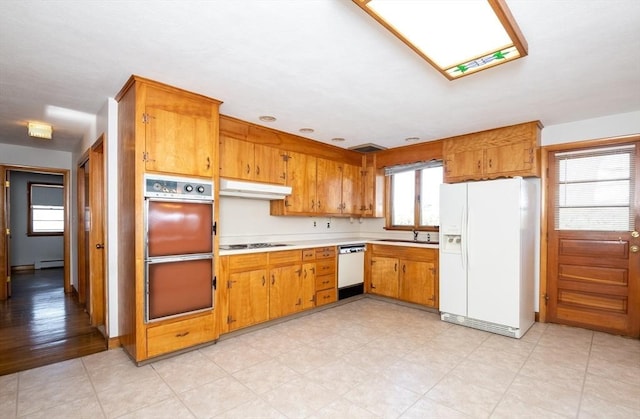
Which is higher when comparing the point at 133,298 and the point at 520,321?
the point at 133,298

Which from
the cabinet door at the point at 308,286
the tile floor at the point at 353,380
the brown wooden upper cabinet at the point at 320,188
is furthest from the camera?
the brown wooden upper cabinet at the point at 320,188

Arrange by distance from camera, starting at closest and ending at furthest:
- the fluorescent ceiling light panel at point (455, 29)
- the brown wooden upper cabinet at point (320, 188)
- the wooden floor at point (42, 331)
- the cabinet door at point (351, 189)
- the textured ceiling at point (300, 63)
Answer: the fluorescent ceiling light panel at point (455, 29) → the textured ceiling at point (300, 63) → the wooden floor at point (42, 331) → the brown wooden upper cabinet at point (320, 188) → the cabinet door at point (351, 189)

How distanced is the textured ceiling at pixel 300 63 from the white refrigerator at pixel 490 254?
0.87 metres

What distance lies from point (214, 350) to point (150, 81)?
2455mm

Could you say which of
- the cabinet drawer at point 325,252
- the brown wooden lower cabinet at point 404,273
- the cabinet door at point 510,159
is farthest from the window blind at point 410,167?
the cabinet drawer at point 325,252

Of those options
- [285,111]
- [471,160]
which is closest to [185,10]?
[285,111]

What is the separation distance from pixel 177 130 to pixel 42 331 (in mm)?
2782

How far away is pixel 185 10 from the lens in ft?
5.69

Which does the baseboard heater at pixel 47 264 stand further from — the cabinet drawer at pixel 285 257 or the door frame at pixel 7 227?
the cabinet drawer at pixel 285 257

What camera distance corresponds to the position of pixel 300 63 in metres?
2.31

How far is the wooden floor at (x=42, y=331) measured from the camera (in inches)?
110

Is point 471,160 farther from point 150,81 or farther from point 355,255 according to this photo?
point 150,81

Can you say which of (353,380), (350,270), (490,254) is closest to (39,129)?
(350,270)

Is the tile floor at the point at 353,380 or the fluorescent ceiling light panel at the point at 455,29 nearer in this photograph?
the fluorescent ceiling light panel at the point at 455,29
